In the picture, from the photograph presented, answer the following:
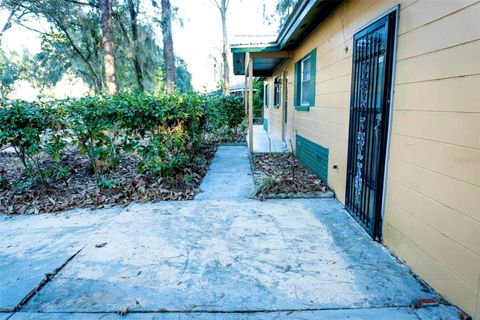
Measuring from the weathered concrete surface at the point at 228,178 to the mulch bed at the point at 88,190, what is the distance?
0.20m

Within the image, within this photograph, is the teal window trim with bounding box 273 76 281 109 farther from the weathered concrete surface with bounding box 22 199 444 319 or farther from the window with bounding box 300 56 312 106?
the weathered concrete surface with bounding box 22 199 444 319

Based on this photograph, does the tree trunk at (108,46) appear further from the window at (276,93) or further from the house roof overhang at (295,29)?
the window at (276,93)

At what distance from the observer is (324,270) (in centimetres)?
252

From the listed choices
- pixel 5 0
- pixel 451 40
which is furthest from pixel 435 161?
pixel 5 0

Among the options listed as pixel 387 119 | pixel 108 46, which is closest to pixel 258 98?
pixel 108 46

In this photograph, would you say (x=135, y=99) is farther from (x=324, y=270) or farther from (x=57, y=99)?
(x=324, y=270)

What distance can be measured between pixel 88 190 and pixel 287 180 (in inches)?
124

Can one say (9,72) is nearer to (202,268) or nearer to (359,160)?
(202,268)

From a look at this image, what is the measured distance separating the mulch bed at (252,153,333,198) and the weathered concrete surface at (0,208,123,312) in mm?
2242

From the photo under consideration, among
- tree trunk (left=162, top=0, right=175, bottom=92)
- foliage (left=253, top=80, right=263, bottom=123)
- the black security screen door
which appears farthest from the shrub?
foliage (left=253, top=80, right=263, bottom=123)

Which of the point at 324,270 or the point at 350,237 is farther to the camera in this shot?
the point at 350,237

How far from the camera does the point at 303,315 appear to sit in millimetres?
1990

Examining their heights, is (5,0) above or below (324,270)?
above

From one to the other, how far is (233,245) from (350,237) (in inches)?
48.3
